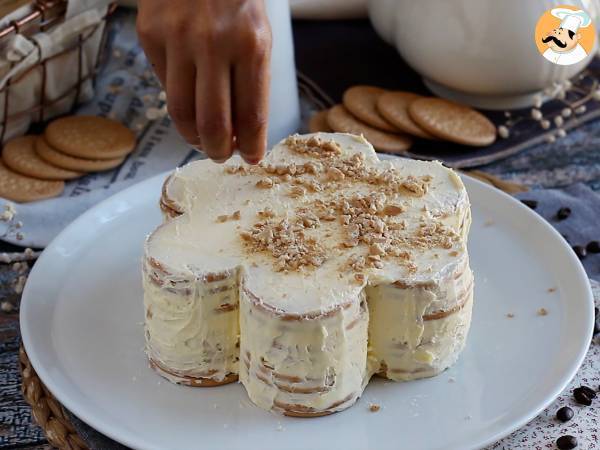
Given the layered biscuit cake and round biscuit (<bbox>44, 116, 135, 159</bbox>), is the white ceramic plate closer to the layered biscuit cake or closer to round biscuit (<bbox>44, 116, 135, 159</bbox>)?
the layered biscuit cake

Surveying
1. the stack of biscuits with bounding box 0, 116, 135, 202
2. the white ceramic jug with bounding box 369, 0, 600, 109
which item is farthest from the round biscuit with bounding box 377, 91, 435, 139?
the stack of biscuits with bounding box 0, 116, 135, 202

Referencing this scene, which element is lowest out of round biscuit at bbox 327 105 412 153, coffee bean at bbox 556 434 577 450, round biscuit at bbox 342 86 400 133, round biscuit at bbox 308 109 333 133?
coffee bean at bbox 556 434 577 450

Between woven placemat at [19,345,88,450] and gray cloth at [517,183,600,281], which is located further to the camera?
gray cloth at [517,183,600,281]

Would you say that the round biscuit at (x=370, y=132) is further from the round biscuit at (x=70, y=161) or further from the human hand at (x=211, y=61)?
the human hand at (x=211, y=61)

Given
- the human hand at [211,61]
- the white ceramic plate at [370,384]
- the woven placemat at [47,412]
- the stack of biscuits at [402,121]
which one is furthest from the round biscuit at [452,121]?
the woven placemat at [47,412]

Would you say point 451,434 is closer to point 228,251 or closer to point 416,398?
point 416,398

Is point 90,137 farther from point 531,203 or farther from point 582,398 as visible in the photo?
point 582,398

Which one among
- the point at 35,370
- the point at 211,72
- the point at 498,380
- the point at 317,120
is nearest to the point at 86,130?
the point at 317,120

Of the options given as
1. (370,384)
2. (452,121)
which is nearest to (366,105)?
(452,121)
